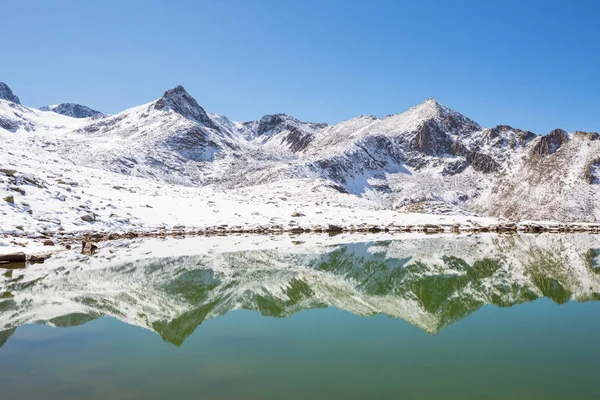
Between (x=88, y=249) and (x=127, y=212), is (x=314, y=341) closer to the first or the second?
(x=88, y=249)

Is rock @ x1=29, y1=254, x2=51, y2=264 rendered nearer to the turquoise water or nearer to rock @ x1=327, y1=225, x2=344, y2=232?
the turquoise water

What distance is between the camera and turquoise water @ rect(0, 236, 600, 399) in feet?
24.7

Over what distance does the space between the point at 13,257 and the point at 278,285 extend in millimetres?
15907

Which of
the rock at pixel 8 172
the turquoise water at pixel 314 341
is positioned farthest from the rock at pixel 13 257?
the rock at pixel 8 172

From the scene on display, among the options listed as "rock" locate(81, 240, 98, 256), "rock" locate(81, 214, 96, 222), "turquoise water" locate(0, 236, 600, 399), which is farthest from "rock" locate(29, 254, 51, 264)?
"rock" locate(81, 214, 96, 222)

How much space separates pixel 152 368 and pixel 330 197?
3444 inches

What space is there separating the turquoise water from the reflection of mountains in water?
117 mm

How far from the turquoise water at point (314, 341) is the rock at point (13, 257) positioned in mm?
6763

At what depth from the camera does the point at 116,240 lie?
3575cm

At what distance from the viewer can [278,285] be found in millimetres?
A: 17812

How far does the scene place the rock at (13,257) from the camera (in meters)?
23.9

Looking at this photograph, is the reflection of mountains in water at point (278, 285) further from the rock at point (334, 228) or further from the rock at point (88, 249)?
the rock at point (334, 228)

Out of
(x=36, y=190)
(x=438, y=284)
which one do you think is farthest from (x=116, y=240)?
(x=438, y=284)

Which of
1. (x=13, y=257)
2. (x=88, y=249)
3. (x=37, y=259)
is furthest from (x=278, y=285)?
(x=88, y=249)
